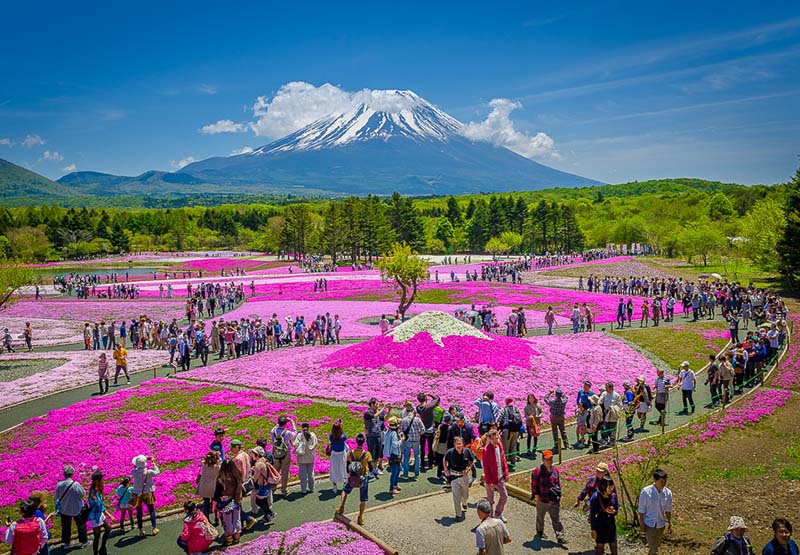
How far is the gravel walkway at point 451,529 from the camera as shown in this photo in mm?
10594

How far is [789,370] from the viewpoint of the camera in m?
23.0

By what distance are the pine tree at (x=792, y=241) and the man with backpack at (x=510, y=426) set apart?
4069cm

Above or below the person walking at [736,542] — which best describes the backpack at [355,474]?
below

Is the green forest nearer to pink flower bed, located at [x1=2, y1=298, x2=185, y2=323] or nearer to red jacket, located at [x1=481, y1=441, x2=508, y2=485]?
pink flower bed, located at [x1=2, y1=298, x2=185, y2=323]

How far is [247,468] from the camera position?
12.1m

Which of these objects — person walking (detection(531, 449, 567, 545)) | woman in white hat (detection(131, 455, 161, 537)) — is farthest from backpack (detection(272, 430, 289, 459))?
person walking (detection(531, 449, 567, 545))

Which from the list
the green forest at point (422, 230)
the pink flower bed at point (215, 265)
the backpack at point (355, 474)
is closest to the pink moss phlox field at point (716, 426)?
the backpack at point (355, 474)

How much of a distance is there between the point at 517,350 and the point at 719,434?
32.3ft

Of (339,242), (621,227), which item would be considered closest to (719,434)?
(339,242)

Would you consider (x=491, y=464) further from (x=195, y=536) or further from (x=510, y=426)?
(x=195, y=536)

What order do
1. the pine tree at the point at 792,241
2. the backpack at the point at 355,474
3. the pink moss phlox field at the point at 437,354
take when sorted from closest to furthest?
the backpack at the point at 355,474 → the pink moss phlox field at the point at 437,354 → the pine tree at the point at 792,241

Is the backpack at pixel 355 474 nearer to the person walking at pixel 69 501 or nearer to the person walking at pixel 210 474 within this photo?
the person walking at pixel 210 474

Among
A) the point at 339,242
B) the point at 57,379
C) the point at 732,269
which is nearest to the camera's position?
the point at 57,379

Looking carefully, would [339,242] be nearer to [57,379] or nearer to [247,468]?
[57,379]
